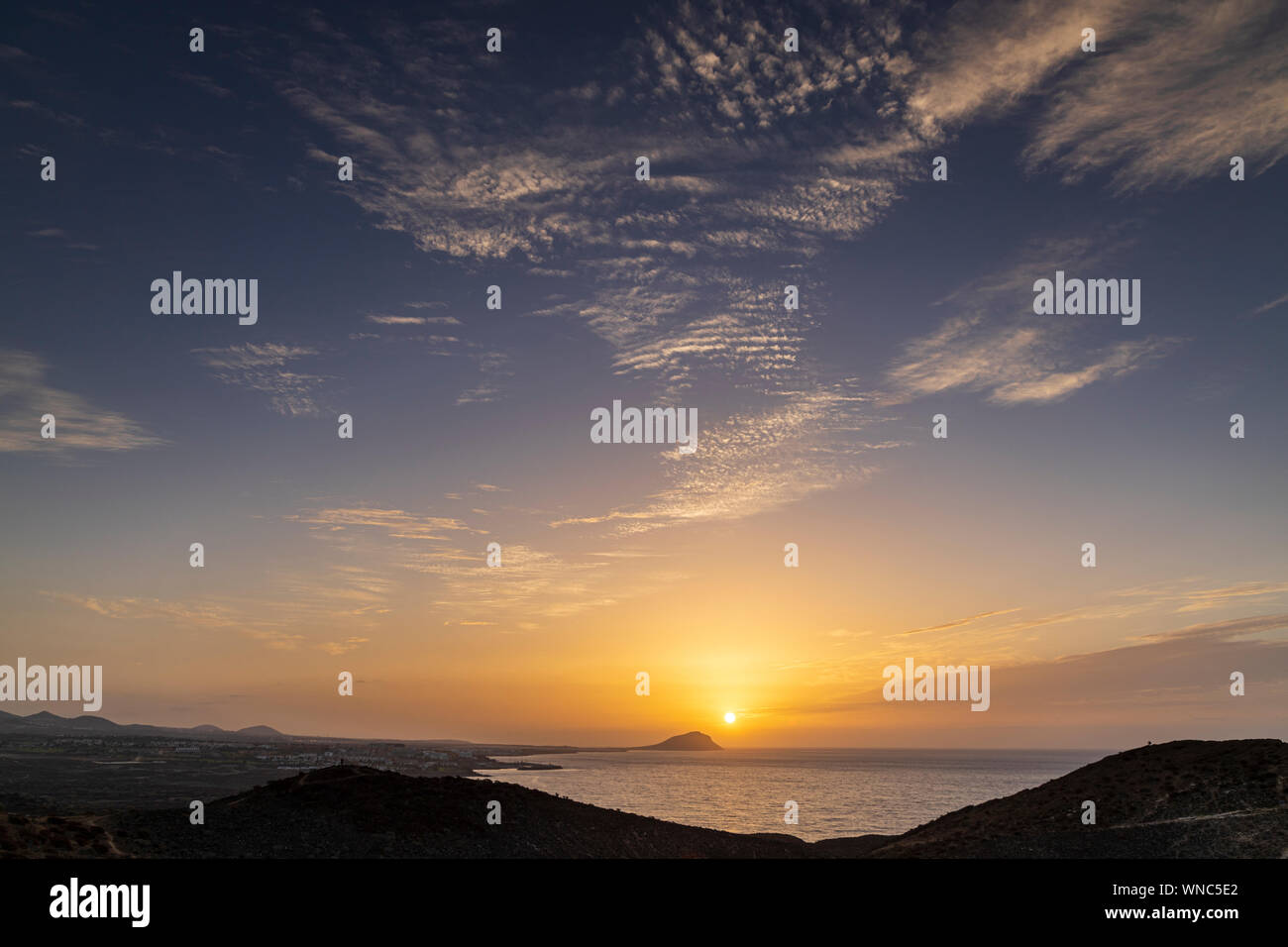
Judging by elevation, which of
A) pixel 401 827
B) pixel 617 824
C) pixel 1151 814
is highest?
pixel 1151 814

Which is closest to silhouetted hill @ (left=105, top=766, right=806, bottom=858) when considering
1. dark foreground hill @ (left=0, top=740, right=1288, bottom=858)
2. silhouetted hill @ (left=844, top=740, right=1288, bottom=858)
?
dark foreground hill @ (left=0, top=740, right=1288, bottom=858)

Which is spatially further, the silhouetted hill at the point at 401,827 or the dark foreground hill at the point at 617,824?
the silhouetted hill at the point at 401,827

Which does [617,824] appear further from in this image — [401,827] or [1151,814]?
[1151,814]

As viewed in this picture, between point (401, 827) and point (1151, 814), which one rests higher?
point (1151, 814)

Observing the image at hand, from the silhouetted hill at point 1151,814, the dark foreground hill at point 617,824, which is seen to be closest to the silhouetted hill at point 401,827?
the dark foreground hill at point 617,824

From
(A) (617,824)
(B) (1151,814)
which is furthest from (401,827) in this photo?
(B) (1151,814)

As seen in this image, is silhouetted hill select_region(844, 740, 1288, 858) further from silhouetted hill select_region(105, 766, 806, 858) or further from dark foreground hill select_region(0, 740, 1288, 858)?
silhouetted hill select_region(105, 766, 806, 858)

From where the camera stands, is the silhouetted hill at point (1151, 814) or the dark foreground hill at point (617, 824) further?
the silhouetted hill at point (1151, 814)

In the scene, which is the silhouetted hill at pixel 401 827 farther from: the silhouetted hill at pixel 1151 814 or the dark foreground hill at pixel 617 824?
the silhouetted hill at pixel 1151 814
